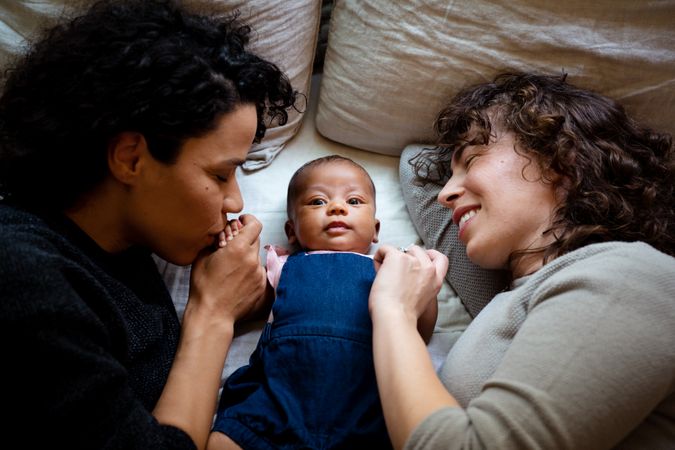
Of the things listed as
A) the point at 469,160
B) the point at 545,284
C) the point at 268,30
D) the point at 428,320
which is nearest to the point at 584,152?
the point at 469,160

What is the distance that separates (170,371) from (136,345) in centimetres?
10

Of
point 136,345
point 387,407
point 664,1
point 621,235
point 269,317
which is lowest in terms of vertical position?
point 269,317

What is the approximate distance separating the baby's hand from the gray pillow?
21.3 inches

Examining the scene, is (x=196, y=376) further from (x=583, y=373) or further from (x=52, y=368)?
(x=583, y=373)

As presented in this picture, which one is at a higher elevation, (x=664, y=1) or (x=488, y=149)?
(x=664, y=1)

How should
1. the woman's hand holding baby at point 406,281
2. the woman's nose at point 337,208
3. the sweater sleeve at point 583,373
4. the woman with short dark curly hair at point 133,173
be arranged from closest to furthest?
the sweater sleeve at point 583,373 → the woman with short dark curly hair at point 133,173 → the woman's hand holding baby at point 406,281 → the woman's nose at point 337,208

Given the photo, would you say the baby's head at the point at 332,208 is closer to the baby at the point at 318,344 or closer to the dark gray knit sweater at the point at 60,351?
the baby at the point at 318,344

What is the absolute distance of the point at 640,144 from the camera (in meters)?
1.29

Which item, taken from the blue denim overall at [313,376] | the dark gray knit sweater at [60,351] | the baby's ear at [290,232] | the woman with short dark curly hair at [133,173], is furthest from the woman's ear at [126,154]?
the baby's ear at [290,232]

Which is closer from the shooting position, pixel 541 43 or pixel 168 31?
pixel 168 31

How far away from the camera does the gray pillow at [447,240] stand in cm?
143

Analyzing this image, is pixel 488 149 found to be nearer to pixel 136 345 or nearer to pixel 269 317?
pixel 269 317

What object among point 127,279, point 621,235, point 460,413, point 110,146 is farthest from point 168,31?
point 621,235

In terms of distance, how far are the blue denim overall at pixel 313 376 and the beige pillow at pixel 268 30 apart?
590 millimetres
